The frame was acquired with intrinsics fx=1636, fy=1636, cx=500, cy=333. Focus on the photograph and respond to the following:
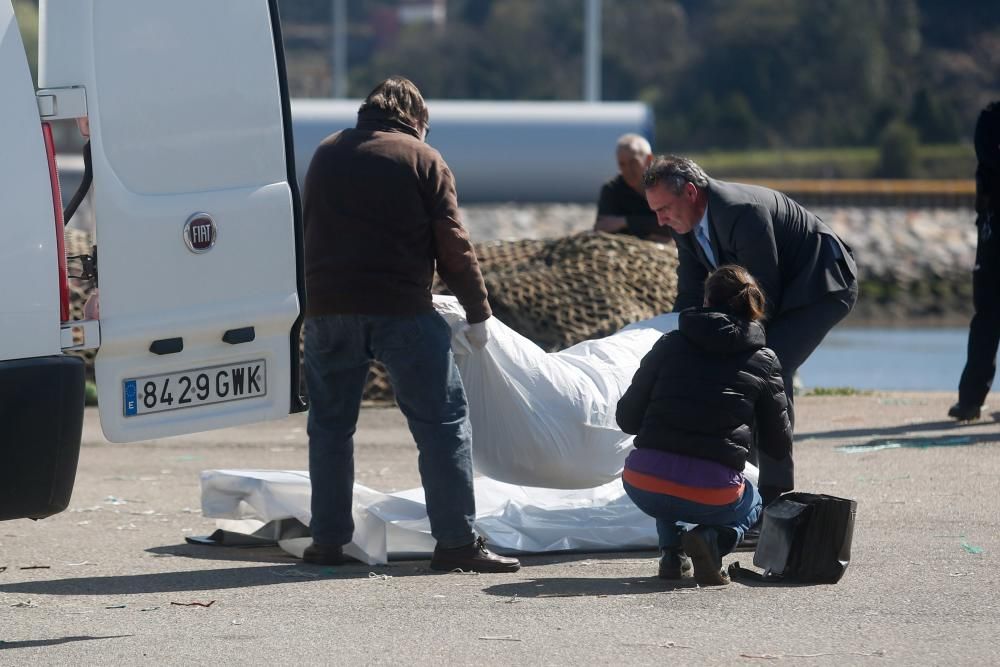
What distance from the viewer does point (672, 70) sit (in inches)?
2891

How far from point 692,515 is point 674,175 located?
1.32m

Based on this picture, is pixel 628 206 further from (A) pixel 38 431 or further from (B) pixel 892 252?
(B) pixel 892 252

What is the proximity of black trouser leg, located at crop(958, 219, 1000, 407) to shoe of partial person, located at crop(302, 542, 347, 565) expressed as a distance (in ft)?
14.8

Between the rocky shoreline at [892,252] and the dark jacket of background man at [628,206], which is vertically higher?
the dark jacket of background man at [628,206]

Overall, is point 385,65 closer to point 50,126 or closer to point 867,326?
point 867,326

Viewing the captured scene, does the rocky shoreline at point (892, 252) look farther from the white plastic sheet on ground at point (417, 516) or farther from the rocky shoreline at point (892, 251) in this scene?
the white plastic sheet on ground at point (417, 516)

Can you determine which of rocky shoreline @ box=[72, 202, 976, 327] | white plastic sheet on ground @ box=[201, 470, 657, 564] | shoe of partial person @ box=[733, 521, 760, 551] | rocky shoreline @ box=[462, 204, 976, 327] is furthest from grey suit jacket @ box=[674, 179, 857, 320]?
rocky shoreline @ box=[462, 204, 976, 327]

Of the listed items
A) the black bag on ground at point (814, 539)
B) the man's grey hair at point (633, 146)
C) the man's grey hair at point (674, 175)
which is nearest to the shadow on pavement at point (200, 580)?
the black bag on ground at point (814, 539)

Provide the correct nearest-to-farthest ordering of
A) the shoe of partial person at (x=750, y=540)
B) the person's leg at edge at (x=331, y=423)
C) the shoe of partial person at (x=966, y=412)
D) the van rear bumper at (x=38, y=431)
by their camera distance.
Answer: the van rear bumper at (x=38, y=431), the person's leg at edge at (x=331, y=423), the shoe of partial person at (x=750, y=540), the shoe of partial person at (x=966, y=412)

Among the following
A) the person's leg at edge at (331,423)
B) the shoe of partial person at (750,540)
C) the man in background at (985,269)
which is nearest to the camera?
the person's leg at edge at (331,423)

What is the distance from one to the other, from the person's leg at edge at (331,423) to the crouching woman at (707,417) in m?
1.09

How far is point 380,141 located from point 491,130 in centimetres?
2074

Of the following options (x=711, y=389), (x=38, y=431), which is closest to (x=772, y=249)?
(x=711, y=389)

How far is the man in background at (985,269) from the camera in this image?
9.29 m
